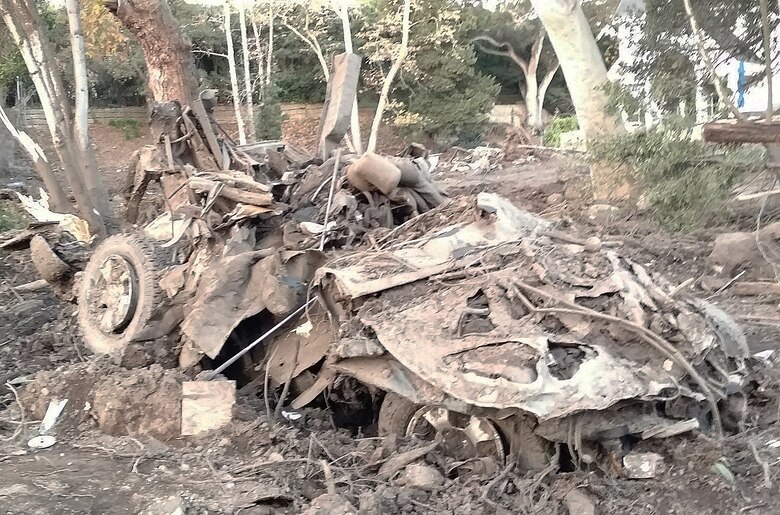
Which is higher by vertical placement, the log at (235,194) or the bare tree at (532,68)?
the bare tree at (532,68)

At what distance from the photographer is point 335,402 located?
21.4ft

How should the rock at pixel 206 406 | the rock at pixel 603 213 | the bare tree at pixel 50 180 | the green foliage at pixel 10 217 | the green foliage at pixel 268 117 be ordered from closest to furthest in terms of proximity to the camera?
the rock at pixel 206 406 < the rock at pixel 603 213 < the bare tree at pixel 50 180 < the green foliage at pixel 10 217 < the green foliage at pixel 268 117

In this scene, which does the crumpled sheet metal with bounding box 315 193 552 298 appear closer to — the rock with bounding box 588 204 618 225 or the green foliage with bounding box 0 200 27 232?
the rock with bounding box 588 204 618 225

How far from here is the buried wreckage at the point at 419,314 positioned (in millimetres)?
4719

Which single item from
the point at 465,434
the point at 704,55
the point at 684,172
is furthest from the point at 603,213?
the point at 465,434

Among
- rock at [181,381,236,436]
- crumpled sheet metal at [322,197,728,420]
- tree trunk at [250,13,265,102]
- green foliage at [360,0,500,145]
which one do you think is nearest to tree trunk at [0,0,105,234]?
rock at [181,381,236,436]

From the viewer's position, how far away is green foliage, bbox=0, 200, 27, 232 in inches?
545

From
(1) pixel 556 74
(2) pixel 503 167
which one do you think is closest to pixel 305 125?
(2) pixel 503 167

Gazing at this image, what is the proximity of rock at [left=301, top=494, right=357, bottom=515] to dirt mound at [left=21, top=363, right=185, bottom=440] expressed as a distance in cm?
181

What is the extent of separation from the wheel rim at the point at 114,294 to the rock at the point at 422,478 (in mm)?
3423

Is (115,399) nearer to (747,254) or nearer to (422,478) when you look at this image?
(422,478)

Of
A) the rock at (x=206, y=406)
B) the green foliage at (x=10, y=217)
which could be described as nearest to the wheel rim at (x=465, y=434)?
the rock at (x=206, y=406)

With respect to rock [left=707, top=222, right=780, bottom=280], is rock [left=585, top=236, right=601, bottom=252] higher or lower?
higher

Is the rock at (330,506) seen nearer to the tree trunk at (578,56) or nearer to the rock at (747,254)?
the rock at (747,254)
